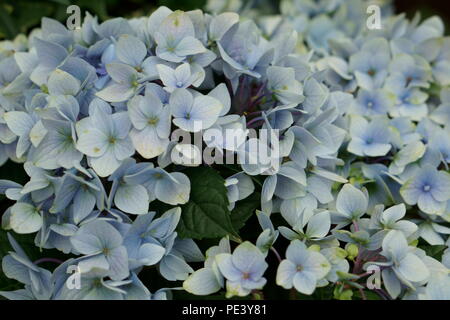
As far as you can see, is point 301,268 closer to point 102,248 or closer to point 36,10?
point 102,248

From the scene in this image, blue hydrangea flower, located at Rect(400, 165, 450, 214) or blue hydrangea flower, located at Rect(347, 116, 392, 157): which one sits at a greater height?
blue hydrangea flower, located at Rect(347, 116, 392, 157)

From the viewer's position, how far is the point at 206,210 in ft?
2.62

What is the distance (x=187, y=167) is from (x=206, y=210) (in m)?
0.08

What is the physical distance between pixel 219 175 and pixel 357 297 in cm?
24

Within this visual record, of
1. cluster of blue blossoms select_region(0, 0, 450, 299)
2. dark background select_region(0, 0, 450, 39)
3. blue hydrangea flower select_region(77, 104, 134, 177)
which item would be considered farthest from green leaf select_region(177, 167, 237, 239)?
dark background select_region(0, 0, 450, 39)

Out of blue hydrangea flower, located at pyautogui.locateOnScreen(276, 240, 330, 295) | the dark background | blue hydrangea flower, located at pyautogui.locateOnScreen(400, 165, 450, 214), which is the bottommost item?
blue hydrangea flower, located at pyautogui.locateOnScreen(400, 165, 450, 214)

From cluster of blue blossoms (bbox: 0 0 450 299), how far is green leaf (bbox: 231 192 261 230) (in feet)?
0.07

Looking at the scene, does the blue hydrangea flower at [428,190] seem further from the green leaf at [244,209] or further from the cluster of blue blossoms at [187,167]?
the green leaf at [244,209]

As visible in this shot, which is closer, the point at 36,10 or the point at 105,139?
the point at 105,139

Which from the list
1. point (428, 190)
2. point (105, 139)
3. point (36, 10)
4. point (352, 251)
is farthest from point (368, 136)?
point (36, 10)

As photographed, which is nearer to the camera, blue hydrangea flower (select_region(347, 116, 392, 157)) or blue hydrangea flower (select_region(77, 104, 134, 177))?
blue hydrangea flower (select_region(77, 104, 134, 177))

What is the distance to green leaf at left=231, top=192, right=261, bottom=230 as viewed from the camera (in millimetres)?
836

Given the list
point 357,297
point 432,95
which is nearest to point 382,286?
point 357,297

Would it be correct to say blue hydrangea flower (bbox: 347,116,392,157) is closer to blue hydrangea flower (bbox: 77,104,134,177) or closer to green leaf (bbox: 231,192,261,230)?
green leaf (bbox: 231,192,261,230)
